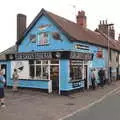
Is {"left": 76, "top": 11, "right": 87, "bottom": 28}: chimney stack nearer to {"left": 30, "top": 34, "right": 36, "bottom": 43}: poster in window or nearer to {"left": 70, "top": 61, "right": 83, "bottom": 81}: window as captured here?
{"left": 30, "top": 34, "right": 36, "bottom": 43}: poster in window

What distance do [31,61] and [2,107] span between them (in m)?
10.9

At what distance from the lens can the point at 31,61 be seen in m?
27.0

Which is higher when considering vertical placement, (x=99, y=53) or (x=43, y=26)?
(x=43, y=26)

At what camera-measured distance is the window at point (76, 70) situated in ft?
84.0

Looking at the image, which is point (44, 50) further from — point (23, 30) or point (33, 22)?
point (23, 30)

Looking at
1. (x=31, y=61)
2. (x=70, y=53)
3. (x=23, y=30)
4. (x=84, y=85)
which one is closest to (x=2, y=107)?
(x=70, y=53)

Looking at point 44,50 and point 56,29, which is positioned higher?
point 56,29

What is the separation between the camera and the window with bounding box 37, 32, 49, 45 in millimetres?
27650

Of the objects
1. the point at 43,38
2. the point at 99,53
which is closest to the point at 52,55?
the point at 43,38

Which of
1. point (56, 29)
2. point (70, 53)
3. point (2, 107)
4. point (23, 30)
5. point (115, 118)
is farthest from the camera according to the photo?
point (23, 30)

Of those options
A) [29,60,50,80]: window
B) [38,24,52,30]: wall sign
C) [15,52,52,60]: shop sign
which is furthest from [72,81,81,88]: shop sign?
[38,24,52,30]: wall sign

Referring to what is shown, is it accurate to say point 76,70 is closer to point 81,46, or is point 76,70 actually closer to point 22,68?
point 81,46

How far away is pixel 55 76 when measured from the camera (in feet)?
84.1

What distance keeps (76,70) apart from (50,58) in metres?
2.58
